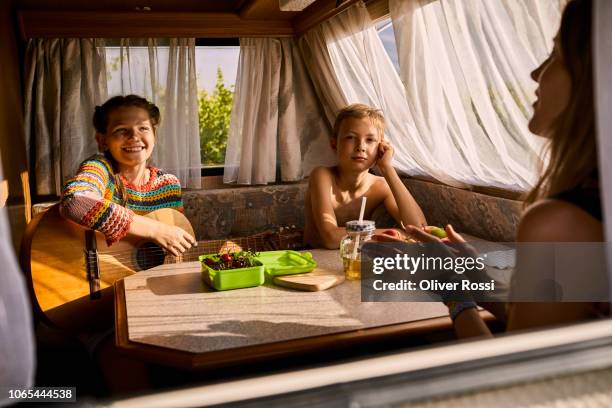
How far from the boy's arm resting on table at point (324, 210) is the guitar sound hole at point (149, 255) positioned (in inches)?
25.6

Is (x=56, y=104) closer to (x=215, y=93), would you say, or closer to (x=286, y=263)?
(x=215, y=93)

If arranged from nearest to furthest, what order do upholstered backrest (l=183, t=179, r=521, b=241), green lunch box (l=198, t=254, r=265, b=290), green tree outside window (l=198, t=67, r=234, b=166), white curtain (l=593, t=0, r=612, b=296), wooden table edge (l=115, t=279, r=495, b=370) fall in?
white curtain (l=593, t=0, r=612, b=296)
wooden table edge (l=115, t=279, r=495, b=370)
green lunch box (l=198, t=254, r=265, b=290)
upholstered backrest (l=183, t=179, r=521, b=241)
green tree outside window (l=198, t=67, r=234, b=166)

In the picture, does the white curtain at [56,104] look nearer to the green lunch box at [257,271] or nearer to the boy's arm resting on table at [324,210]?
the boy's arm resting on table at [324,210]

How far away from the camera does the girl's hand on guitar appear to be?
2.08 m

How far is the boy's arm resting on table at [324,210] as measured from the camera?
2.10m

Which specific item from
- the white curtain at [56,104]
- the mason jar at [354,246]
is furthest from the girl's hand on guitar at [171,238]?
A: the white curtain at [56,104]

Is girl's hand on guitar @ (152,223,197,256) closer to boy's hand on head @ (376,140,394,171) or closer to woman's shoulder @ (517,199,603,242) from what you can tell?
boy's hand on head @ (376,140,394,171)

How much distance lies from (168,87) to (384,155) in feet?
5.25

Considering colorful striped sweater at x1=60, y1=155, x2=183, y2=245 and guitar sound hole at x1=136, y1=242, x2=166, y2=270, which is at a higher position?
colorful striped sweater at x1=60, y1=155, x2=183, y2=245

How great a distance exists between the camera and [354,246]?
5.33ft

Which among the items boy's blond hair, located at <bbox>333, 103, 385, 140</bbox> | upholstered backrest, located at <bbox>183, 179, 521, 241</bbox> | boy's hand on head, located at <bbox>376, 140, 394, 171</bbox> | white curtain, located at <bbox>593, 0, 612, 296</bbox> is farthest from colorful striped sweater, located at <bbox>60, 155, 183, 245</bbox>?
white curtain, located at <bbox>593, 0, 612, 296</bbox>

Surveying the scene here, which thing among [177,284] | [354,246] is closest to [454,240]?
[354,246]

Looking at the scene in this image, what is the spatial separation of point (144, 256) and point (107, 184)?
38 centimetres

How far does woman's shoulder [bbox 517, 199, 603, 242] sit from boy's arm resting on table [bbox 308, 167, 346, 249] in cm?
126
